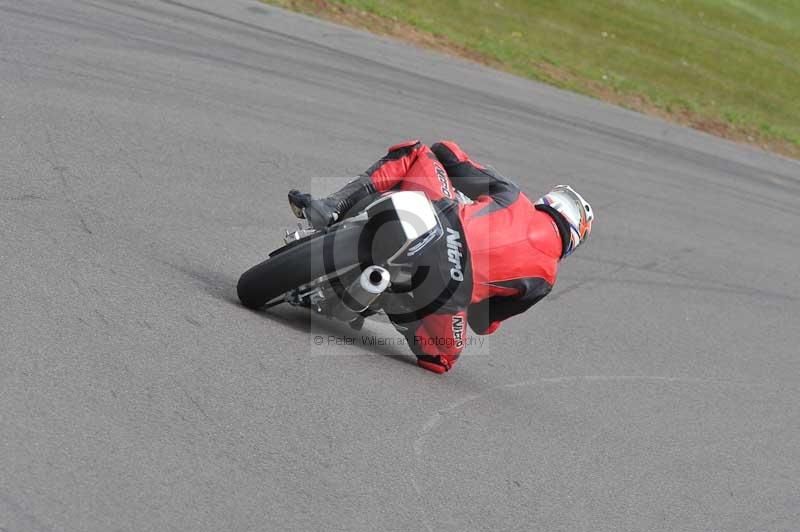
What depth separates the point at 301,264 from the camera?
17.6 ft

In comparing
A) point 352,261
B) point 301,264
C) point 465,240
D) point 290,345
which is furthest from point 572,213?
point 290,345

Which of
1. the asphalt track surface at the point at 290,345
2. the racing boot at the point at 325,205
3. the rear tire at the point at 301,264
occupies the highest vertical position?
the racing boot at the point at 325,205

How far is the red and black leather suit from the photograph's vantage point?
221 inches

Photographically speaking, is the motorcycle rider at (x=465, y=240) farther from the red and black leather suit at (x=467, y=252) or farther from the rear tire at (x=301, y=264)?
the rear tire at (x=301, y=264)

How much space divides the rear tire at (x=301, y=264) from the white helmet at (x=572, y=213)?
1191 millimetres

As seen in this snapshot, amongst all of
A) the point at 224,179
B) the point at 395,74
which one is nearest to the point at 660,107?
the point at 395,74

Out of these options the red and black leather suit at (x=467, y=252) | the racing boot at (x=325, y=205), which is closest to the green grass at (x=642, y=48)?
the red and black leather suit at (x=467, y=252)

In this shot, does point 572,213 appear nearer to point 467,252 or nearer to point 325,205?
point 467,252

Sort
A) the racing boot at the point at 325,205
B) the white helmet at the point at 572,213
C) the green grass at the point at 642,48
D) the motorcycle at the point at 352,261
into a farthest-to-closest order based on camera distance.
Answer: the green grass at the point at 642,48, the white helmet at the point at 572,213, the racing boot at the point at 325,205, the motorcycle at the point at 352,261

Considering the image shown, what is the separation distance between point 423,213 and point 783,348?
4.74 meters

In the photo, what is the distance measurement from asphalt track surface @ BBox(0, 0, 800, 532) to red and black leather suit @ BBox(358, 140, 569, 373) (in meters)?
0.30

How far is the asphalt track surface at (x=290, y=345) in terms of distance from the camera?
13.6 ft

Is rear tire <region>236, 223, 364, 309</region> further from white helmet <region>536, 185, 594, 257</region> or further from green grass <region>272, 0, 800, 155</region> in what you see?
green grass <region>272, 0, 800, 155</region>

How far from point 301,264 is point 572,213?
61.2 inches
